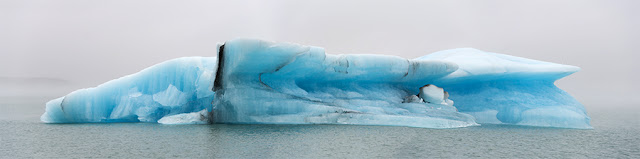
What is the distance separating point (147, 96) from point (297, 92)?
3456 millimetres

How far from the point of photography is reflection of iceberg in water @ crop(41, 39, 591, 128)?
364 inches

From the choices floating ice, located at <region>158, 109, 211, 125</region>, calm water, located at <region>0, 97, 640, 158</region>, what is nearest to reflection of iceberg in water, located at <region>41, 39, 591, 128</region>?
floating ice, located at <region>158, 109, 211, 125</region>

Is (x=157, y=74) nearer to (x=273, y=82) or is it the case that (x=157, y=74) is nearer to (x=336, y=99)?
(x=273, y=82)

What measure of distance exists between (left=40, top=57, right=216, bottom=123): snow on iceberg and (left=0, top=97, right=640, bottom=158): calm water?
3.84ft

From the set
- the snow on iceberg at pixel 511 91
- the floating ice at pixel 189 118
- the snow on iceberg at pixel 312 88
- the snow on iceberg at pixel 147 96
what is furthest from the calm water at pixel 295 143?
the snow on iceberg at pixel 511 91

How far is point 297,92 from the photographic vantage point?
9.77m

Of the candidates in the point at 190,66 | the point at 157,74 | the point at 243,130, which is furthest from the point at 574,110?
the point at 157,74

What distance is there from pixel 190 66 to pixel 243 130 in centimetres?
290

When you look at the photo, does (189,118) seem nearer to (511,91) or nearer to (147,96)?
(147,96)

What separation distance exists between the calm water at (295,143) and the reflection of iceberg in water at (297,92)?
1.04 m

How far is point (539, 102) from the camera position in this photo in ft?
37.1

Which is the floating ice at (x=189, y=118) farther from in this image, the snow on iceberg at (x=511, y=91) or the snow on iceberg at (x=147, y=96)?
the snow on iceberg at (x=511, y=91)

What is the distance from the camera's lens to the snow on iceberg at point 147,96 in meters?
9.78

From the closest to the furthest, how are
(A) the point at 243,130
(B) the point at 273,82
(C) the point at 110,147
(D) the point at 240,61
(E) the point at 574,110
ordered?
(C) the point at 110,147
(A) the point at 243,130
(D) the point at 240,61
(B) the point at 273,82
(E) the point at 574,110
